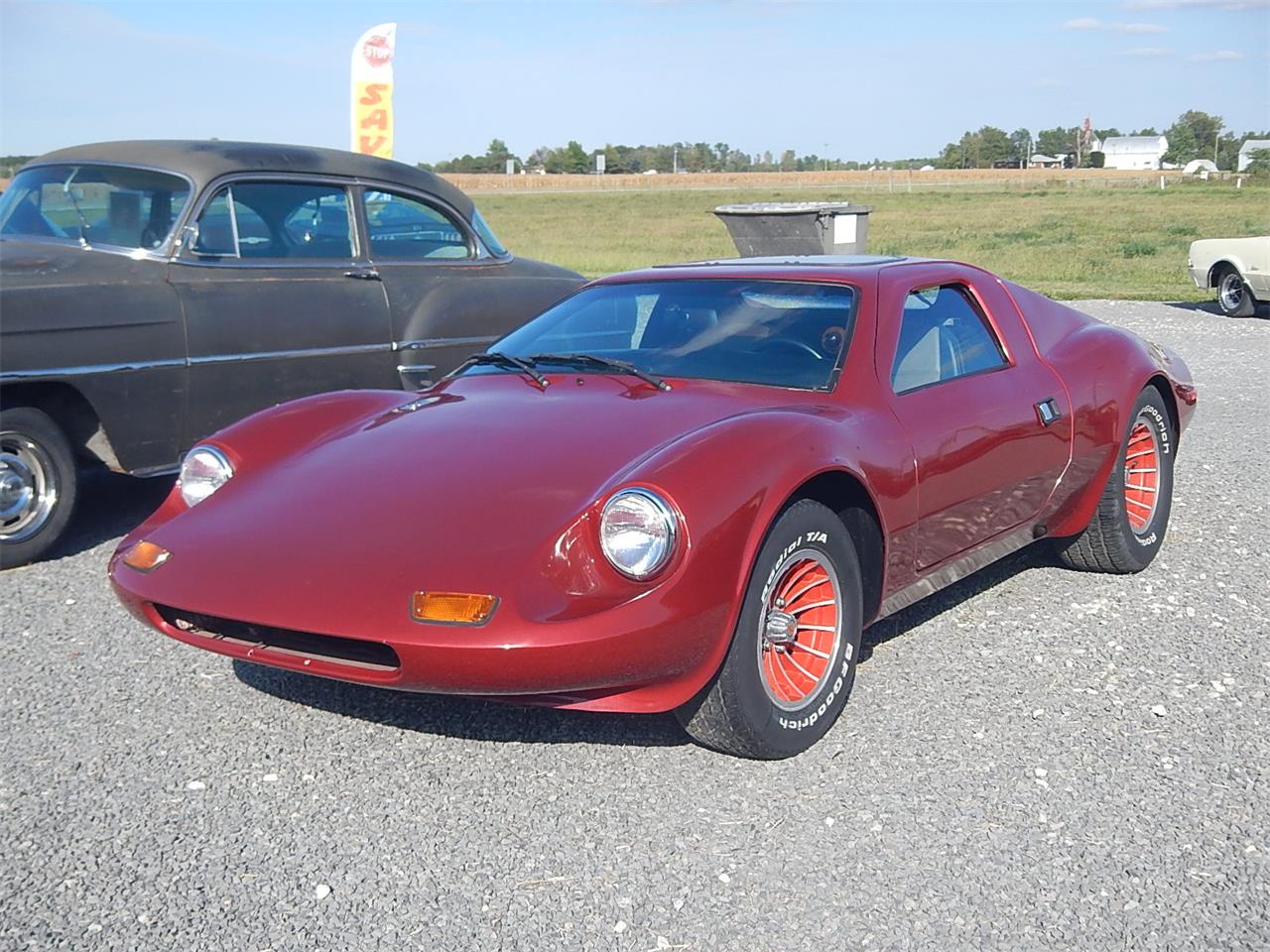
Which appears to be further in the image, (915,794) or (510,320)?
(510,320)

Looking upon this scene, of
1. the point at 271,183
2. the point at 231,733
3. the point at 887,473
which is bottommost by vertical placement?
the point at 231,733

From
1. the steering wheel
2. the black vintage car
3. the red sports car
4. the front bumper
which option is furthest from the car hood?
the black vintage car

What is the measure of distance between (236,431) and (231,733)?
3.30ft

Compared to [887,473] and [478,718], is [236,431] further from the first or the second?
[887,473]

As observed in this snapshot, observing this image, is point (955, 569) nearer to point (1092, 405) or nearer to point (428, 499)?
point (1092, 405)

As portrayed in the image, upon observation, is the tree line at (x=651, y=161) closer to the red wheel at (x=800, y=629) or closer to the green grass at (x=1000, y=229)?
the green grass at (x=1000, y=229)

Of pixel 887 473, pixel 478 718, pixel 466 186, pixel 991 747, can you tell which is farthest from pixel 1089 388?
pixel 466 186

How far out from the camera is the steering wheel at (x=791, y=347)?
4320mm

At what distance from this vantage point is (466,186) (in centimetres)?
7538

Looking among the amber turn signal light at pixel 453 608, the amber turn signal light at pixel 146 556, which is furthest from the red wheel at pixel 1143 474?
the amber turn signal light at pixel 146 556

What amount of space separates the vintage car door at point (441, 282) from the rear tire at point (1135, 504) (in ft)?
10.9

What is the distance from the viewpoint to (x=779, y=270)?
4707 mm

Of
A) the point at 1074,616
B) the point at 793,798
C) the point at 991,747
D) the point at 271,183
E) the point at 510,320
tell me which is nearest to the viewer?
the point at 793,798

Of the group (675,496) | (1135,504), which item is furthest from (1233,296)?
(675,496)
